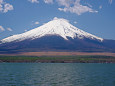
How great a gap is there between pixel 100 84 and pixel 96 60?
4231 inches

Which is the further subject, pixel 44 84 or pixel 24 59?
pixel 24 59

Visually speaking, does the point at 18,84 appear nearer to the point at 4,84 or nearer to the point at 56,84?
the point at 4,84

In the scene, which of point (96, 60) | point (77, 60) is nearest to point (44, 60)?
point (77, 60)

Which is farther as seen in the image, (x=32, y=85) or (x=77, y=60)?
(x=77, y=60)

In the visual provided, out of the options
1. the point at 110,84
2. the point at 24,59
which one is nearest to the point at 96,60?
the point at 24,59

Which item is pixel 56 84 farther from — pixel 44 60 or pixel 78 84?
pixel 44 60

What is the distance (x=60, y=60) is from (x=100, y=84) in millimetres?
102586

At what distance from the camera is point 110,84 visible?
37.3 metres

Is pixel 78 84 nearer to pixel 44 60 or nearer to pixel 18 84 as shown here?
pixel 18 84

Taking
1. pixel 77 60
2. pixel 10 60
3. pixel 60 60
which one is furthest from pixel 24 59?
pixel 77 60

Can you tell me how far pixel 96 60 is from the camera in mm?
143250

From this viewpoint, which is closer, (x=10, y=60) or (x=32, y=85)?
(x=32, y=85)

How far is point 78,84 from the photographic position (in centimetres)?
3672

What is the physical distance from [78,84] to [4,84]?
11.0 m
